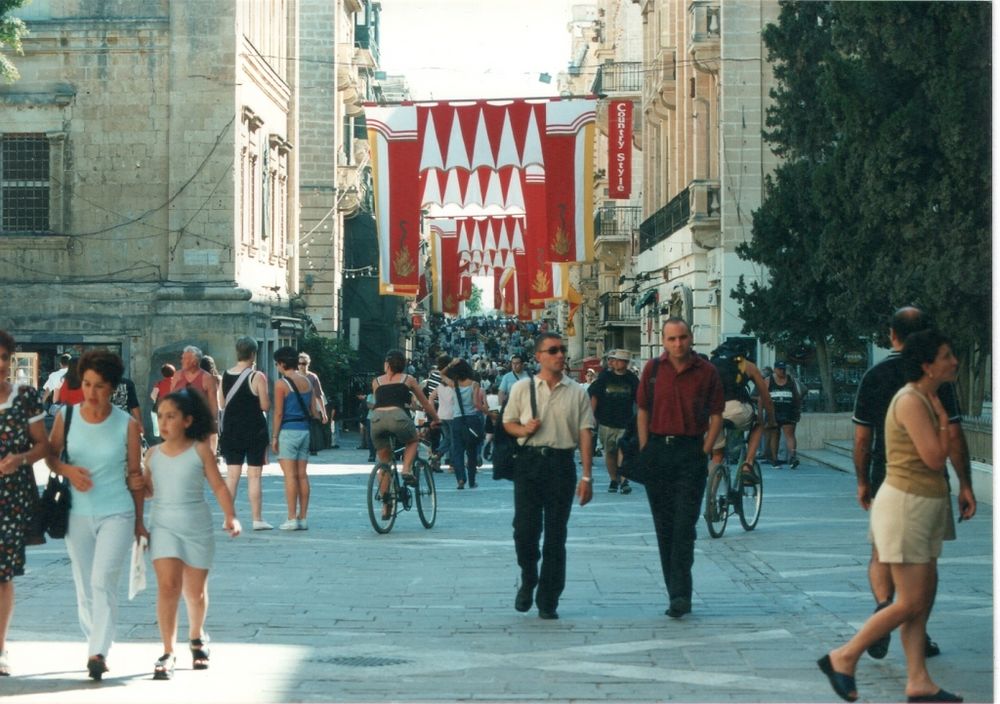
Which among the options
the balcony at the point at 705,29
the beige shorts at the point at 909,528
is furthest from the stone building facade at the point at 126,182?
the beige shorts at the point at 909,528

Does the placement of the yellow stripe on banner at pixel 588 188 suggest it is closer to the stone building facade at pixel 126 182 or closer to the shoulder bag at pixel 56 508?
the stone building facade at pixel 126 182

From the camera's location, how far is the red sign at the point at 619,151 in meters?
41.6

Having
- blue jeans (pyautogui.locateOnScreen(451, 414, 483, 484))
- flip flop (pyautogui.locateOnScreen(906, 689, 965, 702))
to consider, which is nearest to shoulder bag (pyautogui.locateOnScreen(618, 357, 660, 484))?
flip flop (pyautogui.locateOnScreen(906, 689, 965, 702))

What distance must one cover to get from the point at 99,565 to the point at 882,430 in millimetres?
4090

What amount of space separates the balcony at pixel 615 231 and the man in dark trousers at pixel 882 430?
47.8 m

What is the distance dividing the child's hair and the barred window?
23943mm

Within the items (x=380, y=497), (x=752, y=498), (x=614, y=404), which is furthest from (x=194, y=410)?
(x=614, y=404)

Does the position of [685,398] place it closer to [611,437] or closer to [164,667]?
[164,667]

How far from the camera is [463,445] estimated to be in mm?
22125

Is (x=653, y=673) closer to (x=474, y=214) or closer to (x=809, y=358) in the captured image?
(x=809, y=358)

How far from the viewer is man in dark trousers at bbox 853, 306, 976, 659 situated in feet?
26.5

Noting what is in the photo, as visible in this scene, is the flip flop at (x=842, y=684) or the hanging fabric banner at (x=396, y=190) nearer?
the flip flop at (x=842, y=684)

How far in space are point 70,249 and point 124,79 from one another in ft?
10.7

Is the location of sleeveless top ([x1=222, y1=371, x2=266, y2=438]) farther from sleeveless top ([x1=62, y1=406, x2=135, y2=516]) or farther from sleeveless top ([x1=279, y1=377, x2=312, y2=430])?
sleeveless top ([x1=62, y1=406, x2=135, y2=516])
